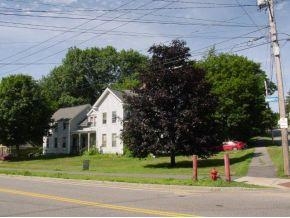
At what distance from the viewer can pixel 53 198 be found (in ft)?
52.9

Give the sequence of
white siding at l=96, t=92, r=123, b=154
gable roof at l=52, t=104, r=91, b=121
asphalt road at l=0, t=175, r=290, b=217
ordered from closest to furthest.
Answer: asphalt road at l=0, t=175, r=290, b=217 < white siding at l=96, t=92, r=123, b=154 < gable roof at l=52, t=104, r=91, b=121

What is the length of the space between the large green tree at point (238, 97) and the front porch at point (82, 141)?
16.4 m

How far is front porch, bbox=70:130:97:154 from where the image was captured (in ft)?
206

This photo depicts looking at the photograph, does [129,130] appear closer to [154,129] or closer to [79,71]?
[154,129]

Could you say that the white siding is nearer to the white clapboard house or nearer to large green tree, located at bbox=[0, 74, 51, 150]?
the white clapboard house

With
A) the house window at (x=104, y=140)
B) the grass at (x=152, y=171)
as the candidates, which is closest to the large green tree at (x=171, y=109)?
the grass at (x=152, y=171)

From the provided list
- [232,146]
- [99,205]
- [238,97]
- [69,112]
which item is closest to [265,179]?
[99,205]

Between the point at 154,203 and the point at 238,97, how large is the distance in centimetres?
4861

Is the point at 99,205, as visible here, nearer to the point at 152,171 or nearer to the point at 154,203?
the point at 154,203

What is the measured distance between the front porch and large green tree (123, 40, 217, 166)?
87.7 feet

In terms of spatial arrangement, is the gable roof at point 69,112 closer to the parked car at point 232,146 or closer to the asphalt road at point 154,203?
the parked car at point 232,146

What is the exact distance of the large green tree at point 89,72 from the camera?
9288 cm

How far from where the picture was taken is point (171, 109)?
114ft

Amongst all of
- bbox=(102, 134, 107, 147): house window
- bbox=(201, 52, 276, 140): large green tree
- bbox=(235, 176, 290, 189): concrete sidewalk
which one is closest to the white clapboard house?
bbox=(102, 134, 107, 147): house window
